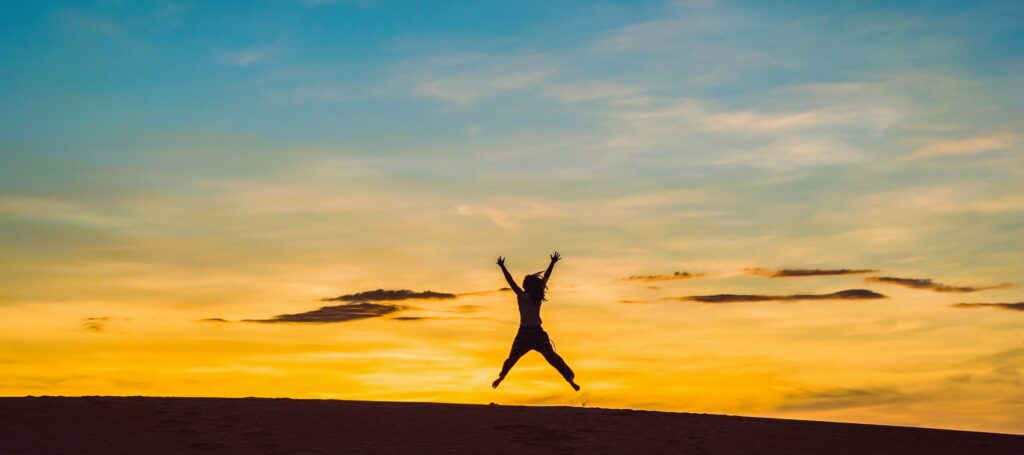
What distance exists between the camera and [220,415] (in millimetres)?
16969

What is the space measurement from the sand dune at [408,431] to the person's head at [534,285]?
2.03 meters

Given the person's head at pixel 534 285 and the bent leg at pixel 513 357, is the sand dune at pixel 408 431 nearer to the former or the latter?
the bent leg at pixel 513 357

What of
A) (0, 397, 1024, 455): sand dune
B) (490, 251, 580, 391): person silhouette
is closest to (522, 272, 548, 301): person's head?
(490, 251, 580, 391): person silhouette

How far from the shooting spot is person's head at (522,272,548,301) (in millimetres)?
17609

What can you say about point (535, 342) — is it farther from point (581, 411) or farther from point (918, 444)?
point (918, 444)

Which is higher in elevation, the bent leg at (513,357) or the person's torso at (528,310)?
the person's torso at (528,310)

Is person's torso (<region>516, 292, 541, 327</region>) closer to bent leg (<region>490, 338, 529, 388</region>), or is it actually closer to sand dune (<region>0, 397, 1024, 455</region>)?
bent leg (<region>490, 338, 529, 388</region>)

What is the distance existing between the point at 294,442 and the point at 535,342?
15.1 feet

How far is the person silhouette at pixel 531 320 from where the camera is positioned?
1764 centimetres


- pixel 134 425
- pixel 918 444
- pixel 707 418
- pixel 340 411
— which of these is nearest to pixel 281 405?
pixel 340 411

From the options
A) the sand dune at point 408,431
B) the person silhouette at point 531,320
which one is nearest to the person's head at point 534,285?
the person silhouette at point 531,320

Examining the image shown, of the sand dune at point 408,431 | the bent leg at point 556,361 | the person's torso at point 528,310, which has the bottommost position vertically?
the sand dune at point 408,431

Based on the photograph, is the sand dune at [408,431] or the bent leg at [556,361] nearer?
the sand dune at [408,431]

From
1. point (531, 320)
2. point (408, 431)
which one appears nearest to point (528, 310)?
point (531, 320)
